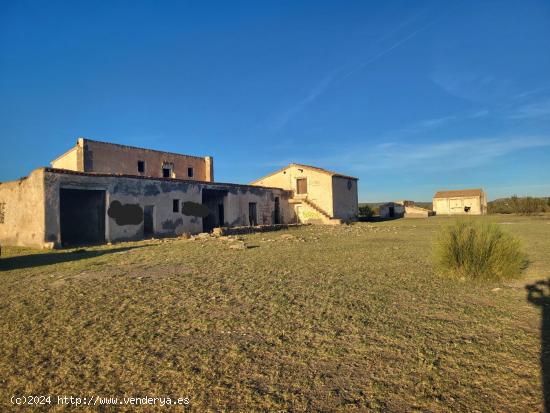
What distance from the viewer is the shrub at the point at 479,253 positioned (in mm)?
6699

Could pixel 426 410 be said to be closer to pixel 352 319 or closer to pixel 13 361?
pixel 352 319

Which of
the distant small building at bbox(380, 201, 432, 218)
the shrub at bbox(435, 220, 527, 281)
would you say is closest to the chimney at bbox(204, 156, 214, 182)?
the distant small building at bbox(380, 201, 432, 218)

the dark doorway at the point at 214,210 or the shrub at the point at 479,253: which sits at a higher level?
the dark doorway at the point at 214,210

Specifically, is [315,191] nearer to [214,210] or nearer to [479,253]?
[214,210]

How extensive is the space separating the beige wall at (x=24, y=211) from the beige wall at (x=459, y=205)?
4929 cm

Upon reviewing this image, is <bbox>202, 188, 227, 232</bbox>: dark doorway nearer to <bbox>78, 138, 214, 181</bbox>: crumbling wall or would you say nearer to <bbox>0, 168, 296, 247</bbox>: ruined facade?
<bbox>0, 168, 296, 247</bbox>: ruined facade

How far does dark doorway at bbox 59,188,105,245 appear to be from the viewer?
57.3 feet

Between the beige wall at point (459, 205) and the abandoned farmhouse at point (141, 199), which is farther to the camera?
the beige wall at point (459, 205)

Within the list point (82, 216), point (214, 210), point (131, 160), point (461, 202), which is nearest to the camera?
point (82, 216)

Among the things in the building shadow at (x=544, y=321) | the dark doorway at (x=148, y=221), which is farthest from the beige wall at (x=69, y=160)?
the building shadow at (x=544, y=321)

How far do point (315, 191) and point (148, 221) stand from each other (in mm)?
16001

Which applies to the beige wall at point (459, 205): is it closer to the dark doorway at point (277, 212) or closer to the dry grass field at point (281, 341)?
the dark doorway at point (277, 212)

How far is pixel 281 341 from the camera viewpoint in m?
3.86

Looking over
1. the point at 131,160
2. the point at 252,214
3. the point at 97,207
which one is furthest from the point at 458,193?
the point at 97,207
